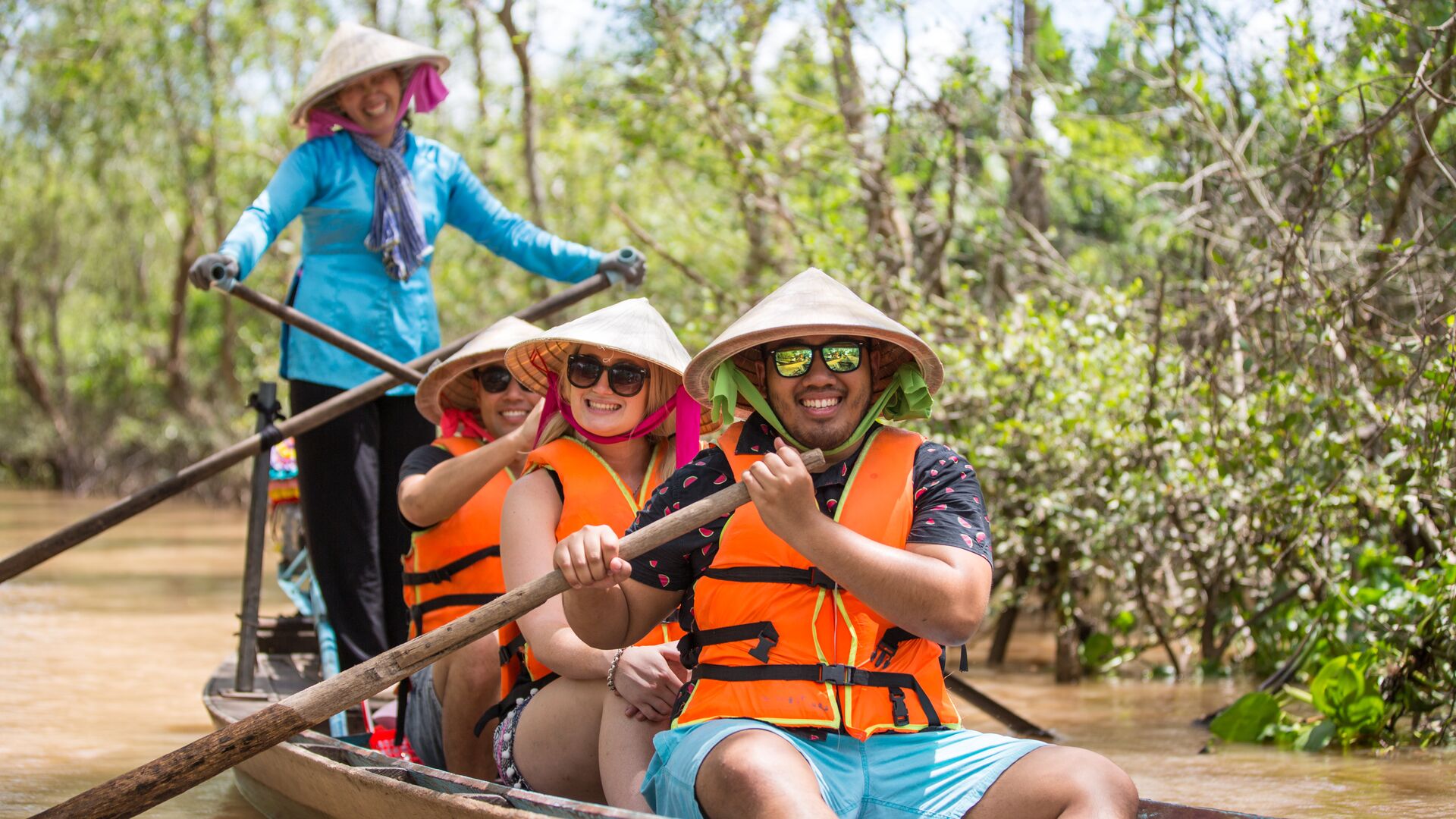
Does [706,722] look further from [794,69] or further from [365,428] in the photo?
[794,69]

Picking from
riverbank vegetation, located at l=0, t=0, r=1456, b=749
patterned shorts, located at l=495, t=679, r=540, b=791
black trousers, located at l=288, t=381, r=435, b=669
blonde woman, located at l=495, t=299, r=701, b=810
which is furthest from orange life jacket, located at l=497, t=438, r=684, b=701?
riverbank vegetation, located at l=0, t=0, r=1456, b=749

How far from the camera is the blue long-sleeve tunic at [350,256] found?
13.2 ft

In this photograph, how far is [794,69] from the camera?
927cm

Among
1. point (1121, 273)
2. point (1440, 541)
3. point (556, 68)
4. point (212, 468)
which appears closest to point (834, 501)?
point (212, 468)

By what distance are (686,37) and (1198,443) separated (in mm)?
4234

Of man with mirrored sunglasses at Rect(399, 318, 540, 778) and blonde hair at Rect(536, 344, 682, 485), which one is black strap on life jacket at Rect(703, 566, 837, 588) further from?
man with mirrored sunglasses at Rect(399, 318, 540, 778)

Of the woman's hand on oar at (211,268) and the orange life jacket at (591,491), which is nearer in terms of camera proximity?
the orange life jacket at (591,491)

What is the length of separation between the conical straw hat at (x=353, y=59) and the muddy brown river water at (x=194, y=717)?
6.68 ft

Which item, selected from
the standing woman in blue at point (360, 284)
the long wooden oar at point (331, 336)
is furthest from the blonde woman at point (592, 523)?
the standing woman in blue at point (360, 284)

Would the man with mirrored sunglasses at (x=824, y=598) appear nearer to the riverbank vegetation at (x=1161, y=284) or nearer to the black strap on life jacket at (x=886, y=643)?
the black strap on life jacket at (x=886, y=643)

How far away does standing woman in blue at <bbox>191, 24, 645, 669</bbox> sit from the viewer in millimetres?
4070

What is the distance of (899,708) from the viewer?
226cm

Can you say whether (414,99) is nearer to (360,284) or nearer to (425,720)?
(360,284)

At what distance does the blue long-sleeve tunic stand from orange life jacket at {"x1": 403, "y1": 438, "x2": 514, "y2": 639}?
92cm
